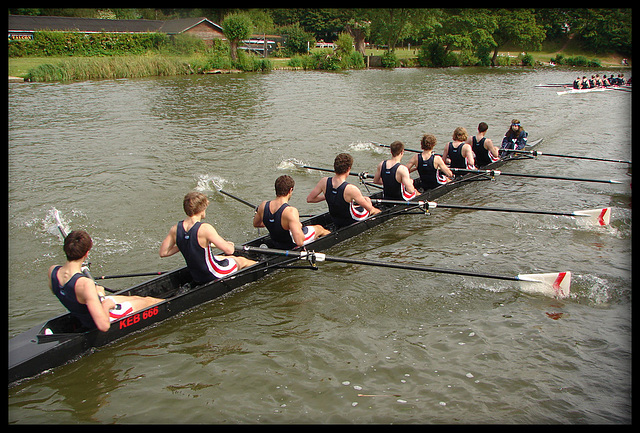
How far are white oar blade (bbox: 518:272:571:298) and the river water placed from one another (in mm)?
140

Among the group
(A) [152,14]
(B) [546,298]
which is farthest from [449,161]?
(A) [152,14]

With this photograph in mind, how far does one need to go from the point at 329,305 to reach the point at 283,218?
1328 millimetres

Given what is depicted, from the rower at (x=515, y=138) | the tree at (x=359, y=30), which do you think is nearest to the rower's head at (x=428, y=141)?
the rower at (x=515, y=138)

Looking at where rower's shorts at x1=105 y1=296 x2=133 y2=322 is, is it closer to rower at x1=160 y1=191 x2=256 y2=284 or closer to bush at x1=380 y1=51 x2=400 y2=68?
rower at x1=160 y1=191 x2=256 y2=284

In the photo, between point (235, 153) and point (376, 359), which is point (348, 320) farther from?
point (235, 153)

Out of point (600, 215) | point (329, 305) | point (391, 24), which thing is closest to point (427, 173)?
point (600, 215)

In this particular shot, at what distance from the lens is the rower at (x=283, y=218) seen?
6.46 meters

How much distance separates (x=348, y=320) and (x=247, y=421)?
6.60ft

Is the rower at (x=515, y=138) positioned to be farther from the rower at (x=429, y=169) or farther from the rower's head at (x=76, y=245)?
the rower's head at (x=76, y=245)

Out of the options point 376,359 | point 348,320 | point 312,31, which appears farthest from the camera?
point 312,31

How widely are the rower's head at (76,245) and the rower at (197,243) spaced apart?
1192mm

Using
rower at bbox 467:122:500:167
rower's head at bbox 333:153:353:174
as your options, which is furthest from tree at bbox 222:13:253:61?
rower's head at bbox 333:153:353:174

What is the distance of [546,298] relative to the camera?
6.55 meters
